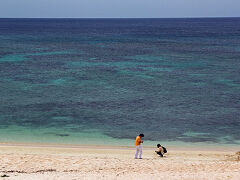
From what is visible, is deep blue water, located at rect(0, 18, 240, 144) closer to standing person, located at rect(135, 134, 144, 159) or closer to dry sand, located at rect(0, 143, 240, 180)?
dry sand, located at rect(0, 143, 240, 180)

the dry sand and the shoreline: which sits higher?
the shoreline

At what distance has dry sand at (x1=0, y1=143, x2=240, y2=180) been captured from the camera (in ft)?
52.3

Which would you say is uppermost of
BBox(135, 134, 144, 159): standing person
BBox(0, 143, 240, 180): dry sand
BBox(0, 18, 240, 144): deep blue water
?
BBox(0, 18, 240, 144): deep blue water

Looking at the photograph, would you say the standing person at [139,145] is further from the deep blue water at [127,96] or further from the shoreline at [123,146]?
the deep blue water at [127,96]

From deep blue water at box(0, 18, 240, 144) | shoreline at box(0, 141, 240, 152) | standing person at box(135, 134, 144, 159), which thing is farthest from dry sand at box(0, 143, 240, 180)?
deep blue water at box(0, 18, 240, 144)

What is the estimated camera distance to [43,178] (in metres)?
15.1

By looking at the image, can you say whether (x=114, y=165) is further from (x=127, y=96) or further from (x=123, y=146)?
(x=127, y=96)

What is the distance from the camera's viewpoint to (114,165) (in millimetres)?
17906

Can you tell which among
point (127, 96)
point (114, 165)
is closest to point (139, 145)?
point (114, 165)

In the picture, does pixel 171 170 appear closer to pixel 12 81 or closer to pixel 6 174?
pixel 6 174

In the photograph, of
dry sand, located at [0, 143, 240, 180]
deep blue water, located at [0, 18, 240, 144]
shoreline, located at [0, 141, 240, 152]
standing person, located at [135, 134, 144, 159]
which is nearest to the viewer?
dry sand, located at [0, 143, 240, 180]

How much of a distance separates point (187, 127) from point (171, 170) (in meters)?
11.0

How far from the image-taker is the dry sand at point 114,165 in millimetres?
15953

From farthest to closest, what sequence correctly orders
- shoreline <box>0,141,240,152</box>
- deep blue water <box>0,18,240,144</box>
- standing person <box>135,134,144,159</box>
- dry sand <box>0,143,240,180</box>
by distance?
deep blue water <box>0,18,240,144</box>, shoreline <box>0,141,240,152</box>, standing person <box>135,134,144,159</box>, dry sand <box>0,143,240,180</box>
